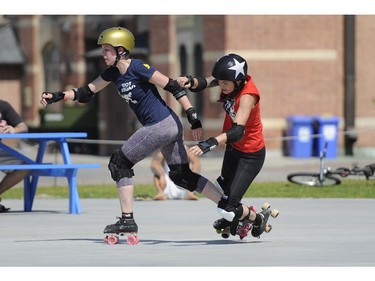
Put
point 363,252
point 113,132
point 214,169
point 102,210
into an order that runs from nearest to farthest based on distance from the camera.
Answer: point 363,252 → point 102,210 → point 214,169 → point 113,132

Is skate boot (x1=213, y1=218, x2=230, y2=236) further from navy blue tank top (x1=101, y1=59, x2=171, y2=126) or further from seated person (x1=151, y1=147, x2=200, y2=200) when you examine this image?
seated person (x1=151, y1=147, x2=200, y2=200)

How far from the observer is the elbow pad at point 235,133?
11.4 meters

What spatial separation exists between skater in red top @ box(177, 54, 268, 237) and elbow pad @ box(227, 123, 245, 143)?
67 millimetres

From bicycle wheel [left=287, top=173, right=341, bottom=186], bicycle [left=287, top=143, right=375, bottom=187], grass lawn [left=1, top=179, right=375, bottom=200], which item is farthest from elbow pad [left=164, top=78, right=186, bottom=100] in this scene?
bicycle wheel [left=287, top=173, right=341, bottom=186]

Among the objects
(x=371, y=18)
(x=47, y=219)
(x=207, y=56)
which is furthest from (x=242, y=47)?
(x=47, y=219)

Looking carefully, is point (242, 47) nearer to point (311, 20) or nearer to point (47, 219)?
point (311, 20)

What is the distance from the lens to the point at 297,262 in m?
10.1

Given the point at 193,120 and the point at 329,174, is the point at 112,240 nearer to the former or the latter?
the point at 193,120

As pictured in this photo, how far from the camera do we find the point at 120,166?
12008 millimetres

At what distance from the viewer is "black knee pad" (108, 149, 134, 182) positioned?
39.3 feet

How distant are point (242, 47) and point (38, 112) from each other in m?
15.8

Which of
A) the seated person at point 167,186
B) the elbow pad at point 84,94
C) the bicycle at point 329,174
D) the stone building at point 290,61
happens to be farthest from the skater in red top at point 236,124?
the stone building at point 290,61

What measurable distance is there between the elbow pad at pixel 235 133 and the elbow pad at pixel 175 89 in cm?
78

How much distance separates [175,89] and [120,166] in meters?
0.86
